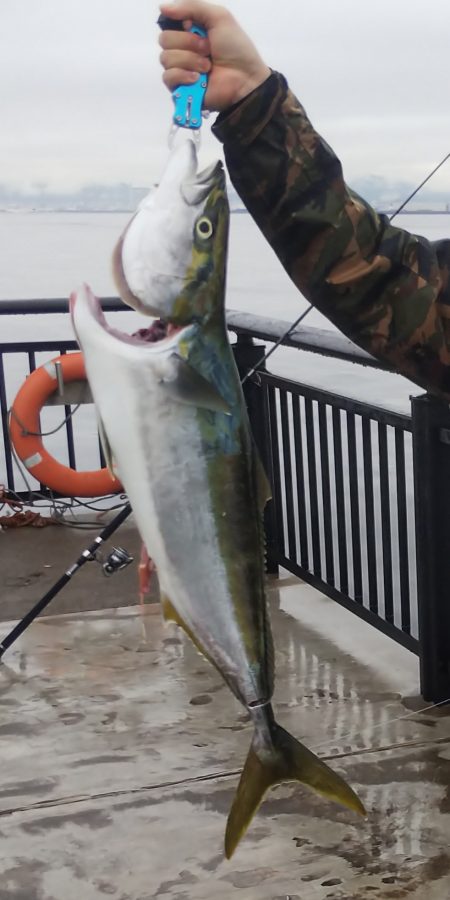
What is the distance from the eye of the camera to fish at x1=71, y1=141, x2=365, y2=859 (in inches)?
57.7

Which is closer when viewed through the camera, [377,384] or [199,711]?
[199,711]

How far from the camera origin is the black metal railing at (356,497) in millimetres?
3465

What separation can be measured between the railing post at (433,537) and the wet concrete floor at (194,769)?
17 cm

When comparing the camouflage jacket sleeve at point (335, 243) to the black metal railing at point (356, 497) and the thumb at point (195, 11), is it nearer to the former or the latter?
the thumb at point (195, 11)

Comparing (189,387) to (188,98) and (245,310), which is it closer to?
(188,98)

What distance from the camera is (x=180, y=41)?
61.6 inches

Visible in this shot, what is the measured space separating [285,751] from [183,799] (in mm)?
1336

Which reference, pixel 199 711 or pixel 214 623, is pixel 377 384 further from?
pixel 214 623

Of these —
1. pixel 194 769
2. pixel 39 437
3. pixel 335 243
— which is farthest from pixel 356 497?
pixel 39 437

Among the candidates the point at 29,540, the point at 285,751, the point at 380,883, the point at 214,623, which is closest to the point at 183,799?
the point at 380,883

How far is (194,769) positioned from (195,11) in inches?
92.5

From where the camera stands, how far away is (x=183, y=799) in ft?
10.1

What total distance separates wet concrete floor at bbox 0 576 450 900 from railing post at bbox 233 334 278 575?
50cm

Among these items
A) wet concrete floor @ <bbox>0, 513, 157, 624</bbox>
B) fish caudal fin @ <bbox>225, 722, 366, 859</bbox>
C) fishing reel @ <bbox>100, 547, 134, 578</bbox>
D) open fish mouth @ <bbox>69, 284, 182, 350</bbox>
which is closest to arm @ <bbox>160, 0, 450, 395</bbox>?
open fish mouth @ <bbox>69, 284, 182, 350</bbox>
